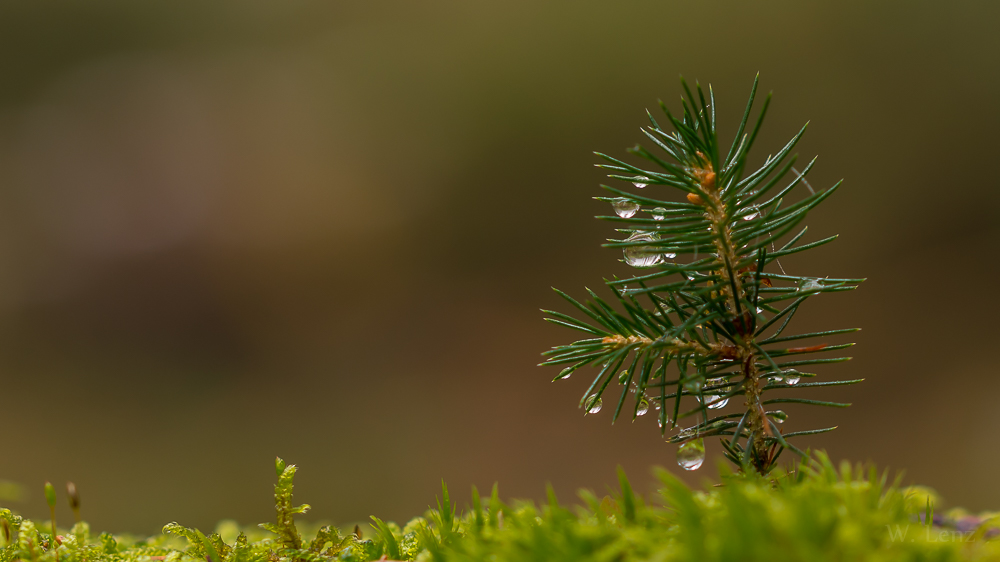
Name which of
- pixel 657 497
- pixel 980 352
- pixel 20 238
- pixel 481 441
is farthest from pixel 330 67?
pixel 980 352

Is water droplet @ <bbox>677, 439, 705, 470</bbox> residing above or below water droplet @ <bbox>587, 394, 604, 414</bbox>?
below

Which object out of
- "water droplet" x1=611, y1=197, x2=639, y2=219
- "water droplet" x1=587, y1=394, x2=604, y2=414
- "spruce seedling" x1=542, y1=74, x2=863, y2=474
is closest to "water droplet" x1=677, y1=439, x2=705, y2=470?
"spruce seedling" x1=542, y1=74, x2=863, y2=474

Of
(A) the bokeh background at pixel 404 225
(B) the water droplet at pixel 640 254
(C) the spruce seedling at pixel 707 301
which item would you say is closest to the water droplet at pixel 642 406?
(C) the spruce seedling at pixel 707 301

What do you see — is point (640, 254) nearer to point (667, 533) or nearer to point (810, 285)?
point (810, 285)

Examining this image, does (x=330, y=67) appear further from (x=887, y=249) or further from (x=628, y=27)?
(x=887, y=249)

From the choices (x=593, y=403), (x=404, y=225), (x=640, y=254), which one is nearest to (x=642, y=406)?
(x=593, y=403)

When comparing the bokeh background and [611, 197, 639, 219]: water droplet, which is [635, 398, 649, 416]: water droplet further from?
the bokeh background
